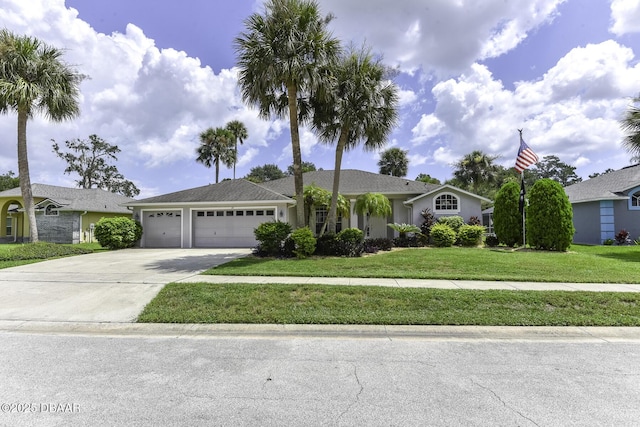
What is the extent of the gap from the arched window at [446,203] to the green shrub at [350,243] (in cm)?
699

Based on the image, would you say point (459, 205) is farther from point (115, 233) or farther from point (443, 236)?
point (115, 233)

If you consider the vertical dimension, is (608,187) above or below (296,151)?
below

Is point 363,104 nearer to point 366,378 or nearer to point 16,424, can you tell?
point 366,378

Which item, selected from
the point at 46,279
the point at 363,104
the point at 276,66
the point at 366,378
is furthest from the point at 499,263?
the point at 46,279

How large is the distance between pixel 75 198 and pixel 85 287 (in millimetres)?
21014

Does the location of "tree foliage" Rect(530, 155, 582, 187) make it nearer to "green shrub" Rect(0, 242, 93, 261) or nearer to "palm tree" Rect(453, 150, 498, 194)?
"palm tree" Rect(453, 150, 498, 194)

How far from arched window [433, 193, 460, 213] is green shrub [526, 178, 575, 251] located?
399cm

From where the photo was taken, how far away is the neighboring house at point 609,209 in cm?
1812

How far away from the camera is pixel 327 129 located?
14.0 m

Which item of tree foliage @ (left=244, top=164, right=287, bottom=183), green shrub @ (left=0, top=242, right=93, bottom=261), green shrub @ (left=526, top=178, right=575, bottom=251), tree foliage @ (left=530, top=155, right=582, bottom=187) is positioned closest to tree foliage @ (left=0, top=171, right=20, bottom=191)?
tree foliage @ (left=244, top=164, right=287, bottom=183)

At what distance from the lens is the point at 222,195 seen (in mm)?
18609

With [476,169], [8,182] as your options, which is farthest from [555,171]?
[8,182]

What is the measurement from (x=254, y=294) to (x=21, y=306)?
15.2 feet

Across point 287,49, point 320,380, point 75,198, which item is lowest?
point 320,380
